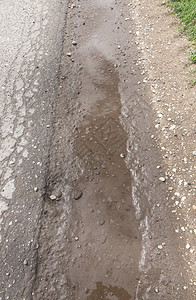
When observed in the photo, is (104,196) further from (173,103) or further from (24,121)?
(173,103)

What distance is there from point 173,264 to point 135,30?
12.9ft

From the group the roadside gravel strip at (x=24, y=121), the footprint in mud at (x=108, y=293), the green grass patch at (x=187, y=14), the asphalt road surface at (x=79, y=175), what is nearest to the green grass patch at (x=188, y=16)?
the green grass patch at (x=187, y=14)

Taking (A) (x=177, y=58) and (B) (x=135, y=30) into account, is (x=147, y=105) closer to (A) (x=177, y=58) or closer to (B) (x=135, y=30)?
(A) (x=177, y=58)

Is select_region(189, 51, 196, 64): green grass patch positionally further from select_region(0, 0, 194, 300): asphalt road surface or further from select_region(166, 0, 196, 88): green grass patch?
select_region(0, 0, 194, 300): asphalt road surface

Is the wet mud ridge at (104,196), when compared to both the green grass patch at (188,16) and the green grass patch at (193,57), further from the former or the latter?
the green grass patch at (188,16)

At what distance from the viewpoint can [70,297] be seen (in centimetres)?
219

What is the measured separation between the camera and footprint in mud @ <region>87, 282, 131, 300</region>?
2.20 metres

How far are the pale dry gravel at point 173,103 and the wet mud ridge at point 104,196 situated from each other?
0.40ft

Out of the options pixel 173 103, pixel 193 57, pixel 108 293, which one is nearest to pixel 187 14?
pixel 193 57

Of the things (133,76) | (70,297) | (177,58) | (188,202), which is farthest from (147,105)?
(70,297)

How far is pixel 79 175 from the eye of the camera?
9.45 ft

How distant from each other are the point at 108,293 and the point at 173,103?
2.46 meters

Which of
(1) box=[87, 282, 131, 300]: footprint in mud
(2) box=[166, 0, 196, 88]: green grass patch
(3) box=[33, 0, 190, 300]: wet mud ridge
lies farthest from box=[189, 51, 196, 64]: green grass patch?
(1) box=[87, 282, 131, 300]: footprint in mud

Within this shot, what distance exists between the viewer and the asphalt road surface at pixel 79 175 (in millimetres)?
2268
